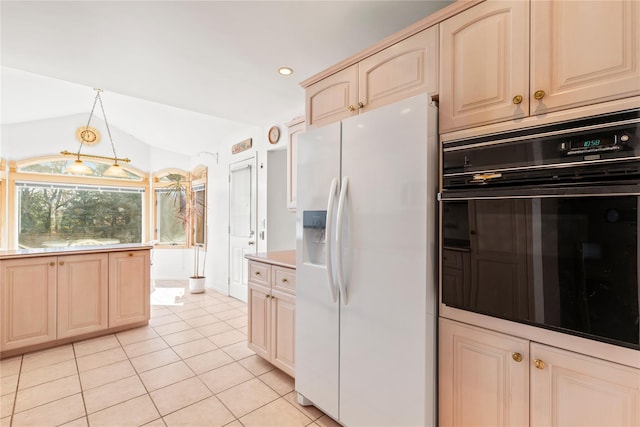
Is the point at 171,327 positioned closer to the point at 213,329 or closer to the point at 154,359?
the point at 213,329

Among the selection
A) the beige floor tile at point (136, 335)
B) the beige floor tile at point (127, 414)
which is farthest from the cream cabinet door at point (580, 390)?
the beige floor tile at point (136, 335)

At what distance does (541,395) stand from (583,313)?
0.37 metres

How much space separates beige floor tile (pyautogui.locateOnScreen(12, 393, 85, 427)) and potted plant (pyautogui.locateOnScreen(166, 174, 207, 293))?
3.49 m

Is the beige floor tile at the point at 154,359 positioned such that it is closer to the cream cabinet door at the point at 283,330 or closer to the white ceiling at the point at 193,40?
the cream cabinet door at the point at 283,330

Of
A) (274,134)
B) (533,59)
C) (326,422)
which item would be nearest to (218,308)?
(274,134)

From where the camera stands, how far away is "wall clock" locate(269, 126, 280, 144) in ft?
12.6

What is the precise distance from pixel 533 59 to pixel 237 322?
3675mm

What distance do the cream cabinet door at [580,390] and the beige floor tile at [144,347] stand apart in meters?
3.07

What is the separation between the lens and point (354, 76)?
1.81 m

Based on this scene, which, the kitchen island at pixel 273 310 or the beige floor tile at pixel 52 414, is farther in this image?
the kitchen island at pixel 273 310

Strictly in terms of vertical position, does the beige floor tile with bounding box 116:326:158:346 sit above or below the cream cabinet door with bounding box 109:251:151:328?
below

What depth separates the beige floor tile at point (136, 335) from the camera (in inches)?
123

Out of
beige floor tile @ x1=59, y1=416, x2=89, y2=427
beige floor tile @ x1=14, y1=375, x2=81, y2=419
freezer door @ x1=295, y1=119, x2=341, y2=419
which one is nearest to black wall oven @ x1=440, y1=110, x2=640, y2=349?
freezer door @ x1=295, y1=119, x2=341, y2=419

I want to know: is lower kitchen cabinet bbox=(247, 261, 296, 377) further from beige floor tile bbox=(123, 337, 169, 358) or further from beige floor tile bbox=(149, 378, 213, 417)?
beige floor tile bbox=(123, 337, 169, 358)
